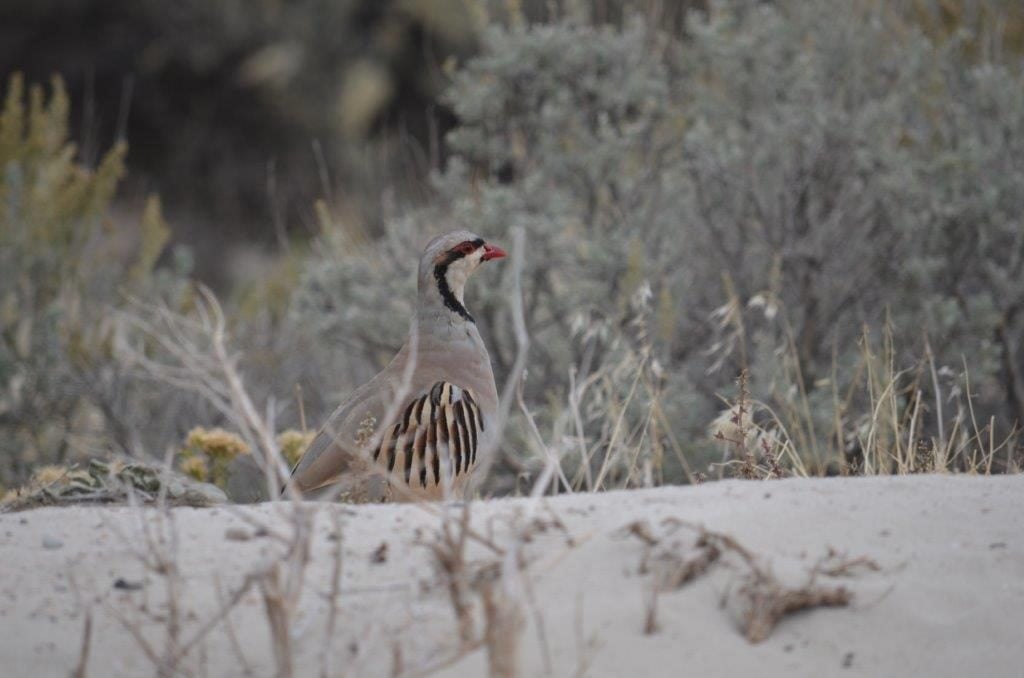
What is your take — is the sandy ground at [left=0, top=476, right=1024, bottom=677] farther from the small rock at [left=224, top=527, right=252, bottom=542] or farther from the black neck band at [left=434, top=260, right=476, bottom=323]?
the black neck band at [left=434, top=260, right=476, bottom=323]

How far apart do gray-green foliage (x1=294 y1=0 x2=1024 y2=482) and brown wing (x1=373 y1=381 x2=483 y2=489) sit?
5.89 ft

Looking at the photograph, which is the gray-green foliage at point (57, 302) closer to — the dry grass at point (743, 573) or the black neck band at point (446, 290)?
the black neck band at point (446, 290)

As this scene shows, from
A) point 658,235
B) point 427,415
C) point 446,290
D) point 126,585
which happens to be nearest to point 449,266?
point 446,290

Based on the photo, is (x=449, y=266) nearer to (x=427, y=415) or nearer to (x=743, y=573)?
(x=427, y=415)

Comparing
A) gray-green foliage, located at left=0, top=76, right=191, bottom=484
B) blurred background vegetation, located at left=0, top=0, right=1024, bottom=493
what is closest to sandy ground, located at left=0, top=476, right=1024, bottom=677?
blurred background vegetation, located at left=0, top=0, right=1024, bottom=493

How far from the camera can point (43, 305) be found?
8.10 m

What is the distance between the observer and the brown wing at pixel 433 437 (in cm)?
491

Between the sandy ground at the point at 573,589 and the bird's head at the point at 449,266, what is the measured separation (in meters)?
1.84

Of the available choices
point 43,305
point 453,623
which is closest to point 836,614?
point 453,623

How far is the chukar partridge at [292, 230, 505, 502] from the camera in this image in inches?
191

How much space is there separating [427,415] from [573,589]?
6.16 ft

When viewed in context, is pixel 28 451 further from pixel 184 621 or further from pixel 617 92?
pixel 184 621

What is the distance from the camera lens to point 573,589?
3.15 metres

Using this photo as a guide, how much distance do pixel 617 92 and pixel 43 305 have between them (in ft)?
9.97
